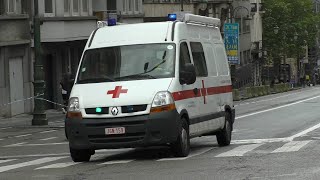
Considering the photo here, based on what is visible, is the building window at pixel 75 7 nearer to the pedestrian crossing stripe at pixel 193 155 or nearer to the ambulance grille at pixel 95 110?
the pedestrian crossing stripe at pixel 193 155

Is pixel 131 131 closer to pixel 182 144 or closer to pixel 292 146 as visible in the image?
pixel 182 144

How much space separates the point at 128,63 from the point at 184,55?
114 cm

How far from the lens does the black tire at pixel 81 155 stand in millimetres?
14333

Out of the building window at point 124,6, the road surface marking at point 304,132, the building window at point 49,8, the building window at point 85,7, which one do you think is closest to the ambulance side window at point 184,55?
the road surface marking at point 304,132

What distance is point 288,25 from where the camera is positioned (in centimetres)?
9481

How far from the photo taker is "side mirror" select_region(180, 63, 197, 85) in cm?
1407

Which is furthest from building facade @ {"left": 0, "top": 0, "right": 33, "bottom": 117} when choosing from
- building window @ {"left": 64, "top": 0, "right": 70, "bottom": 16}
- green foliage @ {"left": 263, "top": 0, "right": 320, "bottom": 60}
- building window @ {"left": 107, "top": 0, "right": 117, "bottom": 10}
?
green foliage @ {"left": 263, "top": 0, "right": 320, "bottom": 60}

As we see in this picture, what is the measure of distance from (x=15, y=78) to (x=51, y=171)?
21654mm

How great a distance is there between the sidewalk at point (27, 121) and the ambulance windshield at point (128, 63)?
12596 mm

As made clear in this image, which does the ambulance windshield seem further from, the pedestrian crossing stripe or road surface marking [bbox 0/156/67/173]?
road surface marking [bbox 0/156/67/173]

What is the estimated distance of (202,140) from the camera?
18.9 metres

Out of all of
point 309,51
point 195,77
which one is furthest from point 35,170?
point 309,51

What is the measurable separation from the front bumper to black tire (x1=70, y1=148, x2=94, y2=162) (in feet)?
2.00

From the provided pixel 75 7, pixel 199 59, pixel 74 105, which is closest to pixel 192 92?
pixel 199 59
